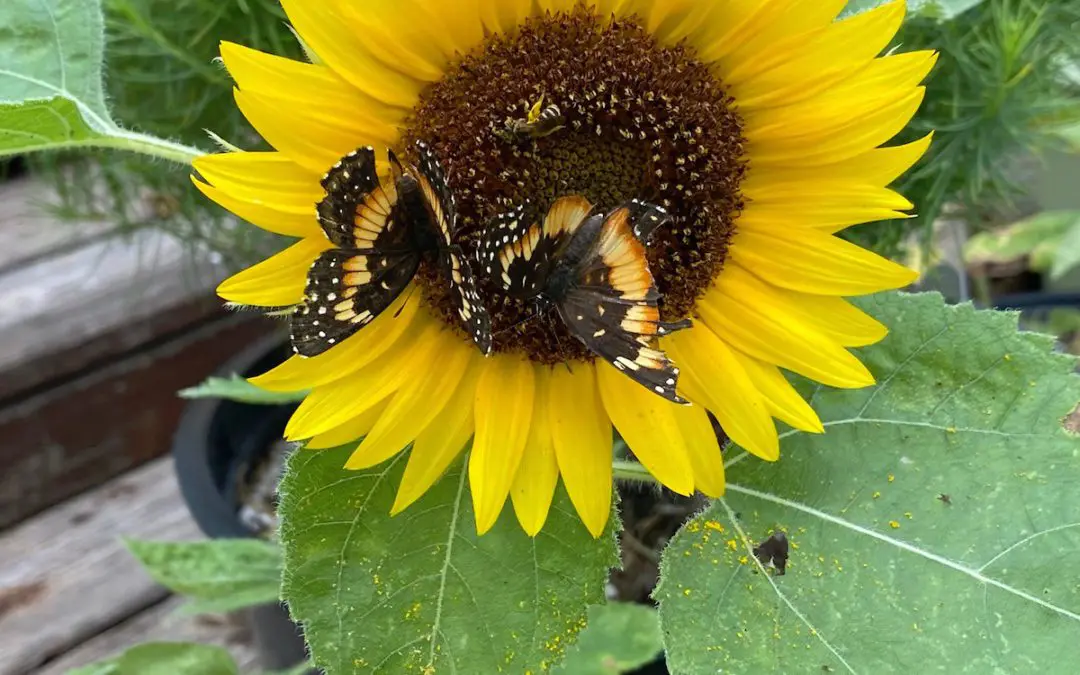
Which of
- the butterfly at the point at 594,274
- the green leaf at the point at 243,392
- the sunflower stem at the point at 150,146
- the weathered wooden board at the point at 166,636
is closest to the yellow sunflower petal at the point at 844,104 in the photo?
the butterfly at the point at 594,274

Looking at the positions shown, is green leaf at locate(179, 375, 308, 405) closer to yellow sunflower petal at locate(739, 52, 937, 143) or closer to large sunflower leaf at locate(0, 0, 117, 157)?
large sunflower leaf at locate(0, 0, 117, 157)

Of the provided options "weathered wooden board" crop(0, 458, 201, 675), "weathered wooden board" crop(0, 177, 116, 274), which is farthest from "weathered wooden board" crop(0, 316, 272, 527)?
"weathered wooden board" crop(0, 177, 116, 274)

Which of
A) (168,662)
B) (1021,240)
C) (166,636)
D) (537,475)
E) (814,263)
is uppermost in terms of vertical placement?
(814,263)

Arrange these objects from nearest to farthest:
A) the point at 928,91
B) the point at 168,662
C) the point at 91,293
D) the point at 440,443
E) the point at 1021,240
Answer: the point at 440,443 → the point at 168,662 → the point at 928,91 → the point at 91,293 → the point at 1021,240

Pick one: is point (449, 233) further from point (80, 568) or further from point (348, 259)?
point (80, 568)

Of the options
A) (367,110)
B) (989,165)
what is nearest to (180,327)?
(367,110)

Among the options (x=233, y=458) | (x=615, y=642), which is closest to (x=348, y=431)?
(x=615, y=642)

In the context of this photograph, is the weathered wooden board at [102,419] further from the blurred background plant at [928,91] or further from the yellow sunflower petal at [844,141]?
the yellow sunflower petal at [844,141]
